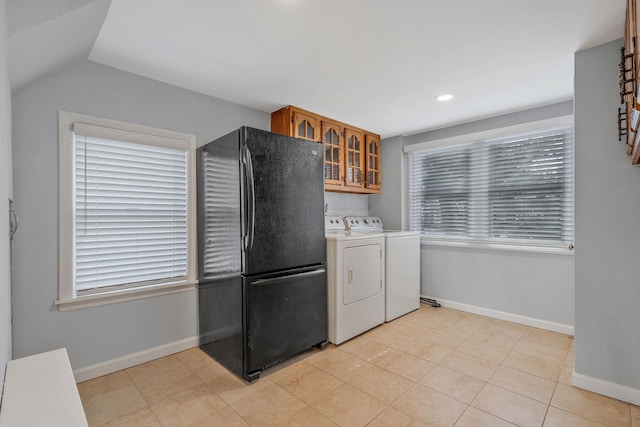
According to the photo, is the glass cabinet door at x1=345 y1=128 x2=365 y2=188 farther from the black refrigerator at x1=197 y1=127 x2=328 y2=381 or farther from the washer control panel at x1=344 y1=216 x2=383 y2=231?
the black refrigerator at x1=197 y1=127 x2=328 y2=381

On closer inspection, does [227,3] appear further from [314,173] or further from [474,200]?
[474,200]

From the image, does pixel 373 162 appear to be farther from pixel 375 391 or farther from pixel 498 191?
pixel 375 391

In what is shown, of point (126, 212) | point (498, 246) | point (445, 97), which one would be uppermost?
point (445, 97)

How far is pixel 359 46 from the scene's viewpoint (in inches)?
75.1

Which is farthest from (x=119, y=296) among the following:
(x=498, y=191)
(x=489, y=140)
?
(x=489, y=140)

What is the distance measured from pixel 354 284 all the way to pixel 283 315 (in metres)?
0.80

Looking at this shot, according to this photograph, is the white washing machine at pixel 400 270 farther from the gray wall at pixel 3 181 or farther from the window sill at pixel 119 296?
the gray wall at pixel 3 181

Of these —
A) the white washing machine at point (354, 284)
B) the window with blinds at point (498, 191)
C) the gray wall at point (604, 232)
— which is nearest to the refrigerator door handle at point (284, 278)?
the white washing machine at point (354, 284)

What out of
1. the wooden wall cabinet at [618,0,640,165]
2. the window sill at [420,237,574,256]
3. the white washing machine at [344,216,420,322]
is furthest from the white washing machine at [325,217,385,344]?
the wooden wall cabinet at [618,0,640,165]

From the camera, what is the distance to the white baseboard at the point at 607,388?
1.84 meters

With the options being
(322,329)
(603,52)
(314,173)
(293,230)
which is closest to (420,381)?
(322,329)

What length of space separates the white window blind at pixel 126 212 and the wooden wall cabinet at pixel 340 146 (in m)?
1.04

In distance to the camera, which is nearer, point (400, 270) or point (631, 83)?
point (631, 83)

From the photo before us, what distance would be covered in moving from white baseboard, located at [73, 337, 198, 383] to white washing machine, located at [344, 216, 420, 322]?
1935 millimetres
